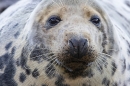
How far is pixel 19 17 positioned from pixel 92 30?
1.49m

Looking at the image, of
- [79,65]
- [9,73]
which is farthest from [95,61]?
[9,73]

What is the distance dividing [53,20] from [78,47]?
578mm

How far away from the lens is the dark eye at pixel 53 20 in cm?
532

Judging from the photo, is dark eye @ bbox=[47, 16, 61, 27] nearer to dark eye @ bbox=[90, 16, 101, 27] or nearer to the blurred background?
dark eye @ bbox=[90, 16, 101, 27]

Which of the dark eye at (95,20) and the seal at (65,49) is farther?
the dark eye at (95,20)

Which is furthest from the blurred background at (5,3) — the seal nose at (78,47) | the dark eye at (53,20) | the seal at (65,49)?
the seal nose at (78,47)

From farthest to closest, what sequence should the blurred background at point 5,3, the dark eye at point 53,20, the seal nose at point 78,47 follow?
the blurred background at point 5,3 < the dark eye at point 53,20 < the seal nose at point 78,47

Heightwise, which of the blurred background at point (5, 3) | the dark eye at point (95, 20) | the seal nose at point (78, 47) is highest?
the blurred background at point (5, 3)

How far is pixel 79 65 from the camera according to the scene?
16.7ft

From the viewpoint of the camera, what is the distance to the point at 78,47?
4.86 meters

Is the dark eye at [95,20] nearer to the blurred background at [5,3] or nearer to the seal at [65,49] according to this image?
the seal at [65,49]

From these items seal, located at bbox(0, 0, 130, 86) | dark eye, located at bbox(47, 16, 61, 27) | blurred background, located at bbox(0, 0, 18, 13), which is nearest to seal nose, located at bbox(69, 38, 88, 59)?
seal, located at bbox(0, 0, 130, 86)

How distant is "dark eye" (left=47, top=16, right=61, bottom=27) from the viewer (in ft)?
17.4

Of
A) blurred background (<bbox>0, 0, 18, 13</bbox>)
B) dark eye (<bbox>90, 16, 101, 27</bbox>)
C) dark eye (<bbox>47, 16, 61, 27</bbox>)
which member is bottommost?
dark eye (<bbox>90, 16, 101, 27</bbox>)
